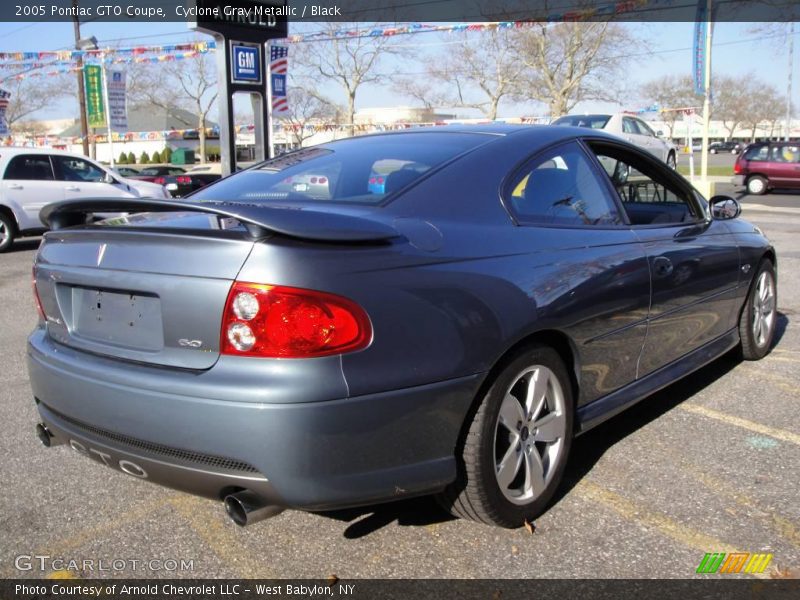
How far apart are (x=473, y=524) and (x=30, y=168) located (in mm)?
12454

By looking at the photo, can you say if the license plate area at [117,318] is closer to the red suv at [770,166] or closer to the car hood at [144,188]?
the car hood at [144,188]

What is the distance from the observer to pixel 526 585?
2465mm

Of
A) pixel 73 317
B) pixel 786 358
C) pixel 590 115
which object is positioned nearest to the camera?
pixel 73 317

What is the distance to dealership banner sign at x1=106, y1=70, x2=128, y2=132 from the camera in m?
26.2

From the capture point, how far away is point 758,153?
2450 cm

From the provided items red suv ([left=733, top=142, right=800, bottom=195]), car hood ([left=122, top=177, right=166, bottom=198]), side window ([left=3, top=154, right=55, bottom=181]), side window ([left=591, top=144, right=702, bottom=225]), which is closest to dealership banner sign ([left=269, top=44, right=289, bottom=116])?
car hood ([left=122, top=177, right=166, bottom=198])

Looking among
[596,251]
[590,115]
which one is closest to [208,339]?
[596,251]

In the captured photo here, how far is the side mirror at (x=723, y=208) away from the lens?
4.45 metres

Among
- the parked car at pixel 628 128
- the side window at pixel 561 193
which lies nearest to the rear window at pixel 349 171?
the side window at pixel 561 193

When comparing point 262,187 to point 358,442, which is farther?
point 262,187

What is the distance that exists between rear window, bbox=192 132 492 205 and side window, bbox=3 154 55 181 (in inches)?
425

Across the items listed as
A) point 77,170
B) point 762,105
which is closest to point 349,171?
point 77,170

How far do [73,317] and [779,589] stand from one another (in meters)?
2.63

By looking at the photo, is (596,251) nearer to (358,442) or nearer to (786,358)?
(358,442)
